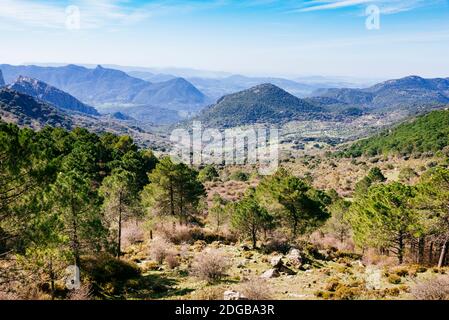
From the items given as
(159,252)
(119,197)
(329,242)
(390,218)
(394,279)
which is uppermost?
(119,197)

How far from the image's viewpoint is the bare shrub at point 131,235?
35.7 meters

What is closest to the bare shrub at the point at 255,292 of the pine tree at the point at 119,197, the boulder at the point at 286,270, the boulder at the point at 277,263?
the boulder at the point at 286,270

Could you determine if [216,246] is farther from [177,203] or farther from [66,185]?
Answer: [66,185]

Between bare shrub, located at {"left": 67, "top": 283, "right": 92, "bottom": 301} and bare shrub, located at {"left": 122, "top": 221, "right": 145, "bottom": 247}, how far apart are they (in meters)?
16.6

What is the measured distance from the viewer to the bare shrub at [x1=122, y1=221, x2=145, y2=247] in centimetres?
3572

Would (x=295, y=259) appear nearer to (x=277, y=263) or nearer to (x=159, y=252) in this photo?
(x=277, y=263)

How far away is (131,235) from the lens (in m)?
36.3

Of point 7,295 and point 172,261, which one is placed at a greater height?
point 7,295

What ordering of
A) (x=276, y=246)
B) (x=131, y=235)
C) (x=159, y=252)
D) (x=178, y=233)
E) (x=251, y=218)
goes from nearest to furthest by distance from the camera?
(x=159, y=252) → (x=276, y=246) → (x=251, y=218) → (x=178, y=233) → (x=131, y=235)

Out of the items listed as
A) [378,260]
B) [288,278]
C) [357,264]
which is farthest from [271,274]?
[378,260]

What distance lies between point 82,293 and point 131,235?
19269mm

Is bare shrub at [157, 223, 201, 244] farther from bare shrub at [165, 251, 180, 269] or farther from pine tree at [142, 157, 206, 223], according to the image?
bare shrub at [165, 251, 180, 269]
